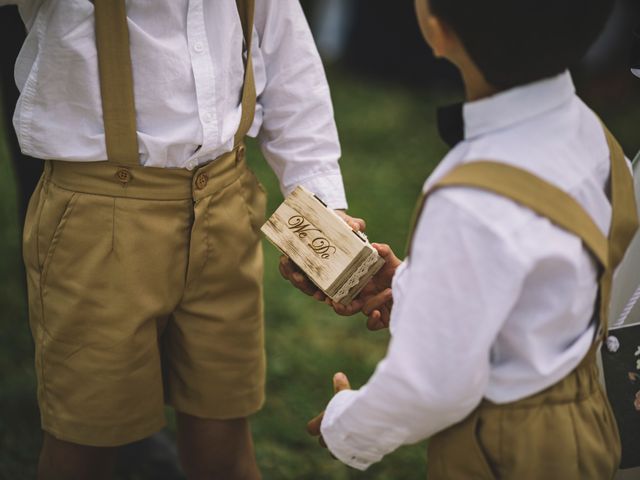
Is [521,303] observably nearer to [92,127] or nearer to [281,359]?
[92,127]

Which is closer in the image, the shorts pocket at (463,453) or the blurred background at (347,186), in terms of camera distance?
the shorts pocket at (463,453)

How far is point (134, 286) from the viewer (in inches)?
63.9

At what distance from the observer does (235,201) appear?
5.76ft

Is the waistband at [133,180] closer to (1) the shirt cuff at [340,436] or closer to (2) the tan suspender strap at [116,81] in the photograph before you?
(2) the tan suspender strap at [116,81]

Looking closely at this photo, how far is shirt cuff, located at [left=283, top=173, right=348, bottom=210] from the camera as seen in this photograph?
1876mm

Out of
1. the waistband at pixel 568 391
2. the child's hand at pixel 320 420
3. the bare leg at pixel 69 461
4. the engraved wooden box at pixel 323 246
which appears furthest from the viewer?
the bare leg at pixel 69 461

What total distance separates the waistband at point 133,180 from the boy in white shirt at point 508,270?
542 millimetres

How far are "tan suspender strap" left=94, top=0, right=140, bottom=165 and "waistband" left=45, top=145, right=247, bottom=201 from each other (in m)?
0.03

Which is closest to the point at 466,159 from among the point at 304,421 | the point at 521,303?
the point at 521,303

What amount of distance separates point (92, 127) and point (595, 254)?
37.0 inches

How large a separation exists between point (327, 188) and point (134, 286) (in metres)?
0.51

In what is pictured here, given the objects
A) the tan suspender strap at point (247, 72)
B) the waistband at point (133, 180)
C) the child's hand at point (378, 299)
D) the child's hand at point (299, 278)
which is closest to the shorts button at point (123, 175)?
the waistband at point (133, 180)

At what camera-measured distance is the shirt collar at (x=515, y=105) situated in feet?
3.76

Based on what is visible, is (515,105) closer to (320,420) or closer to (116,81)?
(320,420)
